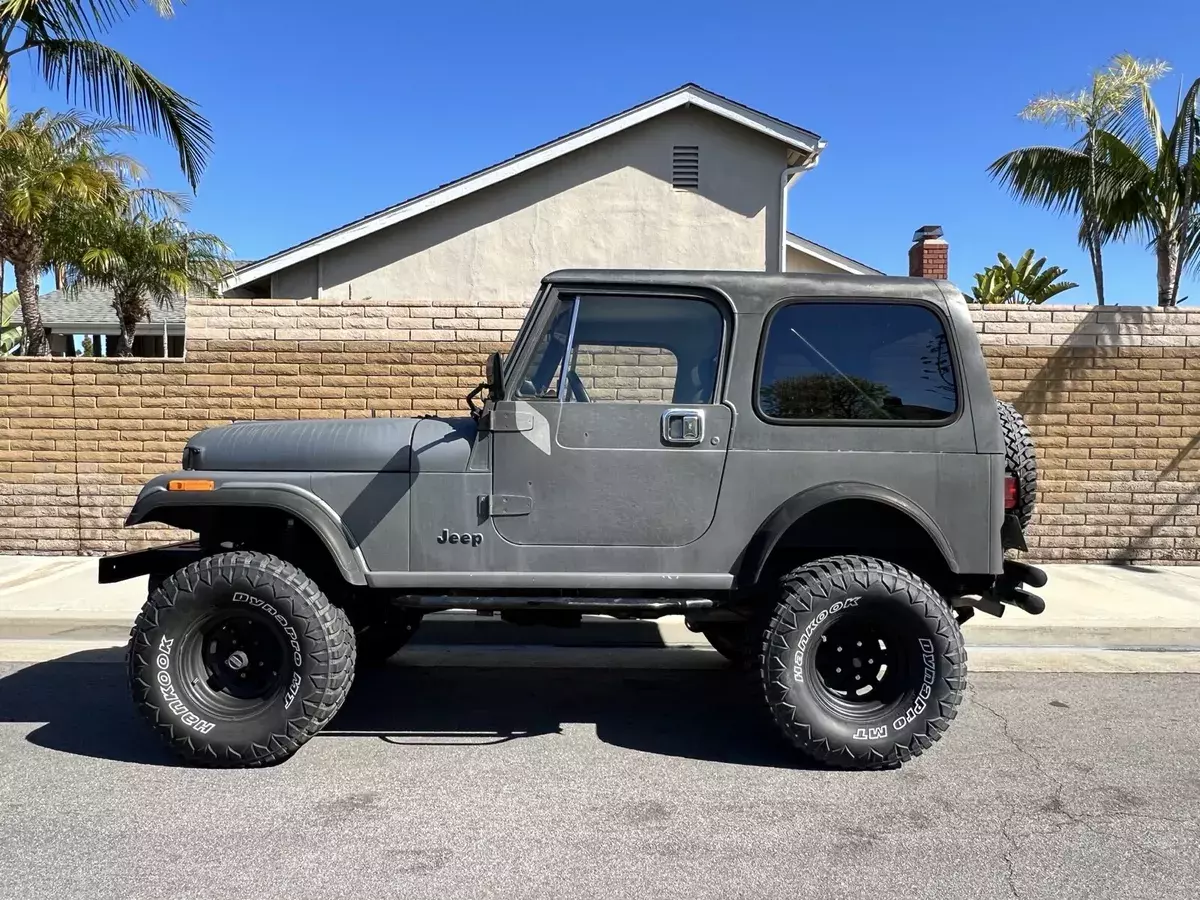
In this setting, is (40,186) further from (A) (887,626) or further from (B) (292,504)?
(A) (887,626)

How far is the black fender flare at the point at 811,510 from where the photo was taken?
12.1 feet

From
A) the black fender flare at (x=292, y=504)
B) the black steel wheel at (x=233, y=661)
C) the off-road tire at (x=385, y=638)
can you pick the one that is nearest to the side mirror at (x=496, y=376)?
the black fender flare at (x=292, y=504)

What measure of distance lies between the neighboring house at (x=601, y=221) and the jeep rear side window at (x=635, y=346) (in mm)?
7840

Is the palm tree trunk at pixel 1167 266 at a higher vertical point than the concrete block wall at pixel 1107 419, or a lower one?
higher

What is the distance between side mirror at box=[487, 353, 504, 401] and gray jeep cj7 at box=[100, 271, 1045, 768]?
17 millimetres

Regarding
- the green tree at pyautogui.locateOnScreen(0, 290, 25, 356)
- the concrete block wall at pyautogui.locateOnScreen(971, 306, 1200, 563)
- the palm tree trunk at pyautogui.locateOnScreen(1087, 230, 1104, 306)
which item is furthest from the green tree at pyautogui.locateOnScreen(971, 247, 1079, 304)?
the green tree at pyautogui.locateOnScreen(0, 290, 25, 356)

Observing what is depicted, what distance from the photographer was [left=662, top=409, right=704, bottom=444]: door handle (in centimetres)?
375

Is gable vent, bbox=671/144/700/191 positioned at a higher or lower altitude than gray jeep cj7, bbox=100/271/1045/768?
higher

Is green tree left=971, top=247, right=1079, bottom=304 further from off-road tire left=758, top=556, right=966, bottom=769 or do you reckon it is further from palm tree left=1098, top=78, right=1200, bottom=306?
off-road tire left=758, top=556, right=966, bottom=769

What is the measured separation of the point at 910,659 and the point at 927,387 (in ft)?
4.12

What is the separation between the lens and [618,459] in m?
3.76

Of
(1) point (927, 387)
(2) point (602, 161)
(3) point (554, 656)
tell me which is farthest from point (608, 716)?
(2) point (602, 161)

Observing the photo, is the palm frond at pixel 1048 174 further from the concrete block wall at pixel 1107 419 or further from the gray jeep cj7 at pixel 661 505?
A: the gray jeep cj7 at pixel 661 505

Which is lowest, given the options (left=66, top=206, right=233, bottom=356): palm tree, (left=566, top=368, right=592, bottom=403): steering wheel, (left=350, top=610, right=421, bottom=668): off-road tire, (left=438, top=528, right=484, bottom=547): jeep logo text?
(left=350, top=610, right=421, bottom=668): off-road tire
